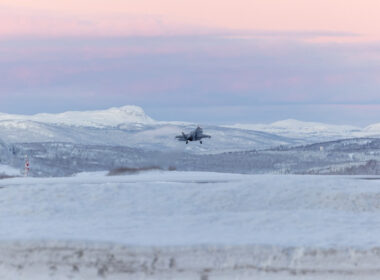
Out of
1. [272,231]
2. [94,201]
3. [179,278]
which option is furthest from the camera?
[94,201]

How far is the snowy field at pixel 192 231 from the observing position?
16.9 metres

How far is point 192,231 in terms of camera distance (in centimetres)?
1867

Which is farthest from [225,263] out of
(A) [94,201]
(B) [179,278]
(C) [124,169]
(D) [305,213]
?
(C) [124,169]

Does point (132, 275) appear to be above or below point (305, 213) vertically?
below

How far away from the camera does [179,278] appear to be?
16.8m

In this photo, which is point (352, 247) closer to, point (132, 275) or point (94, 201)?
point (132, 275)

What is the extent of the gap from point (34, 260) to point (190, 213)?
16.4 feet

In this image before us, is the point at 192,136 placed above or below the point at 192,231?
above

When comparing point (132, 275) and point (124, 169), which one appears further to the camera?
point (124, 169)

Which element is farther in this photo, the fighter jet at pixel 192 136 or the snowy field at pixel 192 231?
the fighter jet at pixel 192 136

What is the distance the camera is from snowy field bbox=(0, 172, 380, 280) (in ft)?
55.4

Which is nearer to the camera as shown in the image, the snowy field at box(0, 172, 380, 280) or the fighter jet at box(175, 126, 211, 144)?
the snowy field at box(0, 172, 380, 280)

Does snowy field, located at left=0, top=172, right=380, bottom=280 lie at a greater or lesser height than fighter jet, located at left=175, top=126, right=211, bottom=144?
lesser

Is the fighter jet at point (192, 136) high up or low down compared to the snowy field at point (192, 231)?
up
